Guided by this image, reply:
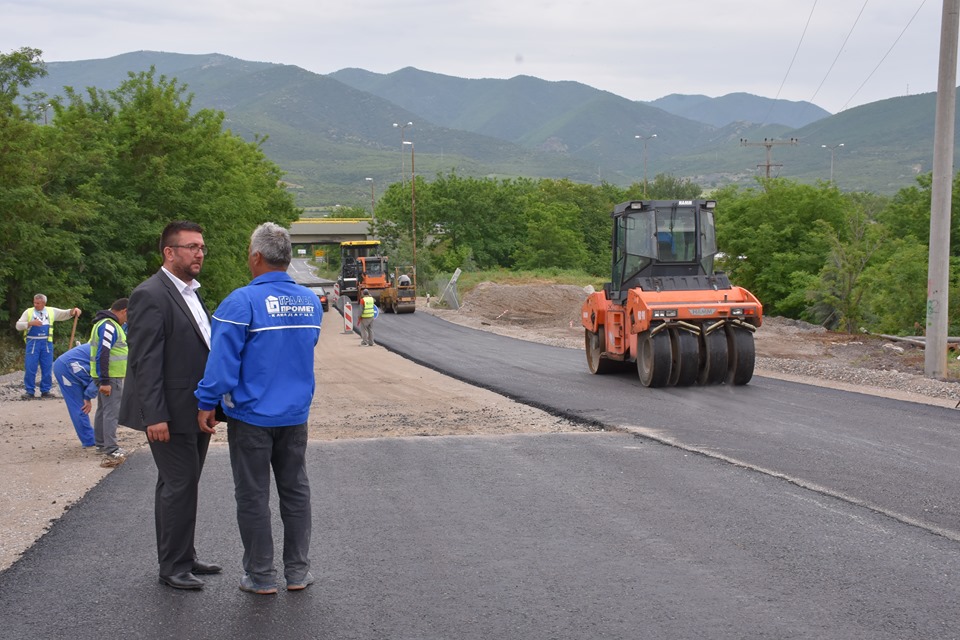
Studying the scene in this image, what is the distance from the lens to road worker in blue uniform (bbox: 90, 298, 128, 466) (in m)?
10.4

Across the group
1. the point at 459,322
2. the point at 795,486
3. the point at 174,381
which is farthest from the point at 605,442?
the point at 459,322

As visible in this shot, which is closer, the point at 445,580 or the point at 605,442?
the point at 445,580

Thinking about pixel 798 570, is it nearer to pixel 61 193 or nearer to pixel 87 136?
pixel 61 193

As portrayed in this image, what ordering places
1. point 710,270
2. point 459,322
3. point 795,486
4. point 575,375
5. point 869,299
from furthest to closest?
1. point 459,322
2. point 869,299
3. point 575,375
4. point 710,270
5. point 795,486

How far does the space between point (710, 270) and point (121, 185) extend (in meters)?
33.5

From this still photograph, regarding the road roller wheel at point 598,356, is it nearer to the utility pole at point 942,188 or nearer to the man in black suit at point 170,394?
the utility pole at point 942,188

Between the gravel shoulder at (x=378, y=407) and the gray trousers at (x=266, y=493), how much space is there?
6.10 ft

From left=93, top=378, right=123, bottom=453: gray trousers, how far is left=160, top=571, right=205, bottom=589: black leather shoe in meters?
5.25

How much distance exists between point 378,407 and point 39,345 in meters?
6.91

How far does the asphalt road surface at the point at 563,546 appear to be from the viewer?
5.24m

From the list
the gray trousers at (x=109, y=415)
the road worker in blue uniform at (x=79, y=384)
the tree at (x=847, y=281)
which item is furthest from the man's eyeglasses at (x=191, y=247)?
the tree at (x=847, y=281)

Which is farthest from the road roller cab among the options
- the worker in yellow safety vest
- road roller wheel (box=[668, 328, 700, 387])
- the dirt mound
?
the dirt mound

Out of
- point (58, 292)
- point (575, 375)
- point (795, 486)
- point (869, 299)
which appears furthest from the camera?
point (869, 299)

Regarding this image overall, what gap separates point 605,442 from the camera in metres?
11.3
